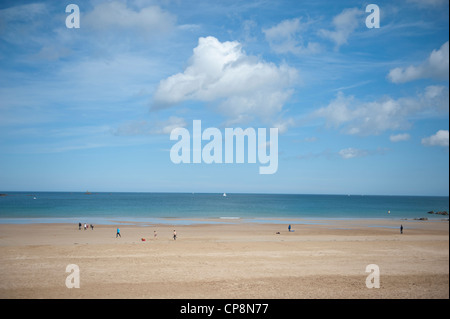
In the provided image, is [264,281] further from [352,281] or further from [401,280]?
[401,280]

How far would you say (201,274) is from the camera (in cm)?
1988

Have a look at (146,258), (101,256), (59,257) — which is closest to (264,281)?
(146,258)

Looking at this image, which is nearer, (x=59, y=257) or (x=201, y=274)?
(x=201, y=274)

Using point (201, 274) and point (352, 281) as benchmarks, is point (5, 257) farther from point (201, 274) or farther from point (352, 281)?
point (352, 281)

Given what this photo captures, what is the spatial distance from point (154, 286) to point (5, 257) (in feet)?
49.8
